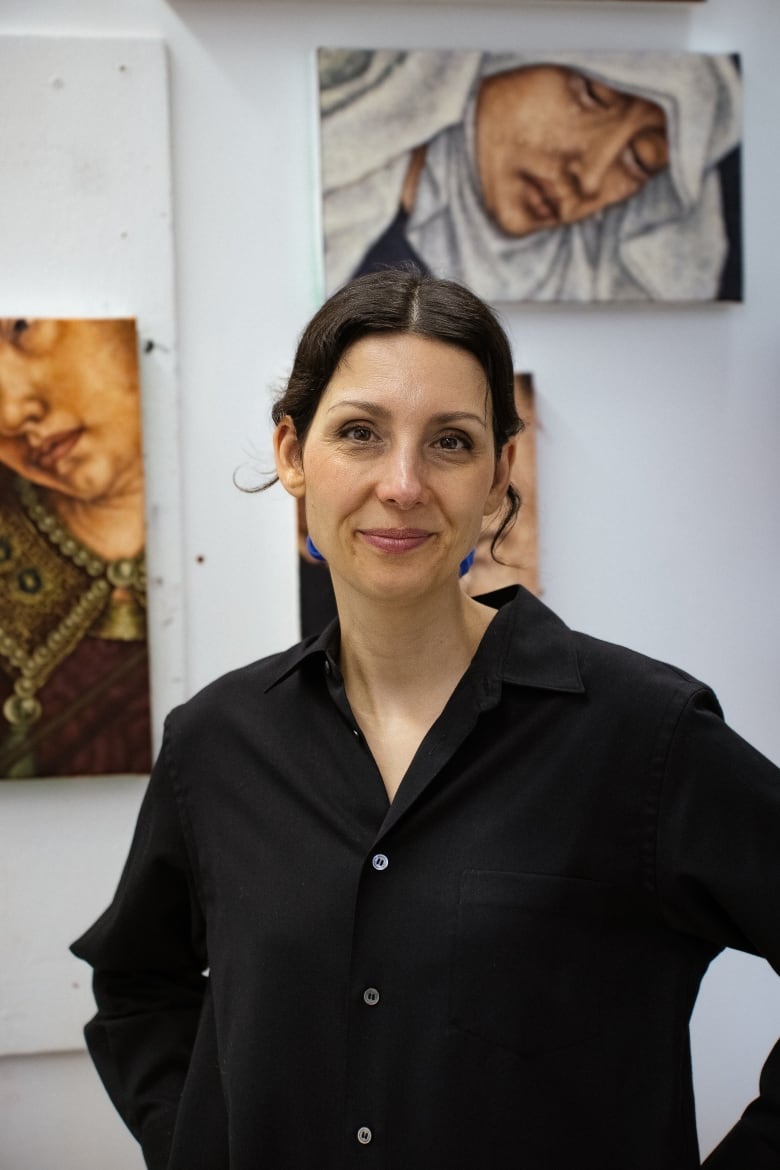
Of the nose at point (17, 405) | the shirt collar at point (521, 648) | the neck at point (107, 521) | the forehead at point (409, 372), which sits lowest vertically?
the shirt collar at point (521, 648)

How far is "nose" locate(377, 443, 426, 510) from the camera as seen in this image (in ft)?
3.27

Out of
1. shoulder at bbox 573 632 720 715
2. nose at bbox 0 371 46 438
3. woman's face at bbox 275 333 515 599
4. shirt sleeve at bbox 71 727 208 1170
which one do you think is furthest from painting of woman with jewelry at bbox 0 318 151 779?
shoulder at bbox 573 632 720 715

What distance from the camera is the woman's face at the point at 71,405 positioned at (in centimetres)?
180

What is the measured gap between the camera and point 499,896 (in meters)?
0.99

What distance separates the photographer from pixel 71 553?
1822 millimetres

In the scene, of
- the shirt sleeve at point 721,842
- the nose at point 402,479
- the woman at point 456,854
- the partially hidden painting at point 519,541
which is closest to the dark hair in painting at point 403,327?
the woman at point 456,854

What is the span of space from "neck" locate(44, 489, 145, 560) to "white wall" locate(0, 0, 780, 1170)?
0.08m

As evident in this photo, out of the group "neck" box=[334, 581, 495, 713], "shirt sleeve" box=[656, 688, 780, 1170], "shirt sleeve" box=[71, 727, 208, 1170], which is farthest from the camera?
"shirt sleeve" box=[71, 727, 208, 1170]

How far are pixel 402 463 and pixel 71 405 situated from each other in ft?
3.17

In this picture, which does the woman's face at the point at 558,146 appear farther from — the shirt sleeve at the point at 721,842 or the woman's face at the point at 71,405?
the shirt sleeve at the point at 721,842

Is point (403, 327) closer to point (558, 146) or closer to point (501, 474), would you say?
point (501, 474)

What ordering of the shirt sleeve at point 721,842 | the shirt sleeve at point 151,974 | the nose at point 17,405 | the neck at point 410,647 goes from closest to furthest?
the shirt sleeve at point 721,842 → the neck at point 410,647 → the shirt sleeve at point 151,974 → the nose at point 17,405

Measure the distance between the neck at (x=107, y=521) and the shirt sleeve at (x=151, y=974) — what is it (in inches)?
25.9

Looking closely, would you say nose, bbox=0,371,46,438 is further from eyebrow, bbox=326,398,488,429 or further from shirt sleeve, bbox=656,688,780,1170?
shirt sleeve, bbox=656,688,780,1170
